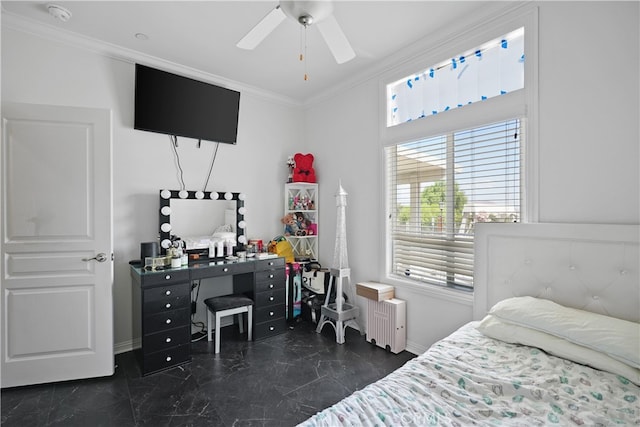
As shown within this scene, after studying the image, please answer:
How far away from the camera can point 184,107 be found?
9.93 feet

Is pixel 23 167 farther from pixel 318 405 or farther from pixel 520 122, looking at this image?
pixel 520 122

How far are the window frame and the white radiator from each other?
24 cm

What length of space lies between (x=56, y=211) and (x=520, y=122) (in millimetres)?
3478

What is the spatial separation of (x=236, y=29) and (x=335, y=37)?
1.19m

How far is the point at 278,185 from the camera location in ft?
12.7

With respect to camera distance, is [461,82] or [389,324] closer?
[461,82]

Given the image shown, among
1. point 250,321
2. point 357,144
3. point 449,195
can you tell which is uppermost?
point 357,144

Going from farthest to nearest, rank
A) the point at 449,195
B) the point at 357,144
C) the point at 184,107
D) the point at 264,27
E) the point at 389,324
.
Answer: the point at 357,144 → the point at 184,107 → the point at 389,324 → the point at 449,195 → the point at 264,27

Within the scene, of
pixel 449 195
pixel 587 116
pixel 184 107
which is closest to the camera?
pixel 587 116

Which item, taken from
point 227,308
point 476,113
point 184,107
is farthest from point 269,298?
point 476,113

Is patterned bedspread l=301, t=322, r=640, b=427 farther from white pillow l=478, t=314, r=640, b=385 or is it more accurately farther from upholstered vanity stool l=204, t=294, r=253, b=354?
upholstered vanity stool l=204, t=294, r=253, b=354

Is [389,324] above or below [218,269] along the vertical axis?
below

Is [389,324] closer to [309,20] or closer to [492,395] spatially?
[492,395]

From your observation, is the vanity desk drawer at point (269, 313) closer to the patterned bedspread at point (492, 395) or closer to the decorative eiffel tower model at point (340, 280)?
the decorative eiffel tower model at point (340, 280)
